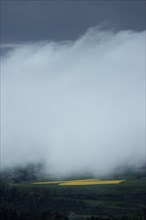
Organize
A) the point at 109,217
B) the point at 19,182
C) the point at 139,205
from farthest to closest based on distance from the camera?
the point at 19,182, the point at 139,205, the point at 109,217

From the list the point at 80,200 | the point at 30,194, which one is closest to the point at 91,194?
the point at 80,200

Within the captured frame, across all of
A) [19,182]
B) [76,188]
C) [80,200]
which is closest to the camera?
[80,200]

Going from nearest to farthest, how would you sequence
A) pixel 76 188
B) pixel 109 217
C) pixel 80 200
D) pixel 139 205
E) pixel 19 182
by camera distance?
pixel 109 217, pixel 139 205, pixel 80 200, pixel 76 188, pixel 19 182

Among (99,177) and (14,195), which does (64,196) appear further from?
→ (99,177)

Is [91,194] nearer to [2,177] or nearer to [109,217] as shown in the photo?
[109,217]

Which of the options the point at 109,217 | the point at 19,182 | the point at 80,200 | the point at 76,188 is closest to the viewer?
the point at 109,217

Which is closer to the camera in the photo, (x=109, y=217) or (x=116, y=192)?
(x=109, y=217)

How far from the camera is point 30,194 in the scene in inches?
4363

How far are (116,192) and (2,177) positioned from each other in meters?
50.6

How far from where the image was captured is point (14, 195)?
113m

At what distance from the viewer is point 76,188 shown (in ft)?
362

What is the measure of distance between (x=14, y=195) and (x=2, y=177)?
29.1 m

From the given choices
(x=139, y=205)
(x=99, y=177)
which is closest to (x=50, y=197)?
(x=139, y=205)

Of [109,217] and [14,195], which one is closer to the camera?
[109,217]
